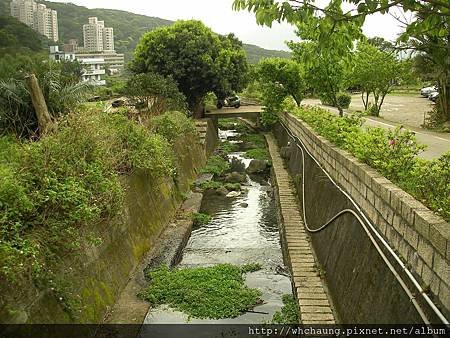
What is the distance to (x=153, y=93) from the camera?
2209 centimetres

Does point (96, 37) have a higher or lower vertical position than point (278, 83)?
higher

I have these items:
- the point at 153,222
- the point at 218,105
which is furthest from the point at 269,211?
the point at 218,105

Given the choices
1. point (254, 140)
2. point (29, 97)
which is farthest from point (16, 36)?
point (29, 97)

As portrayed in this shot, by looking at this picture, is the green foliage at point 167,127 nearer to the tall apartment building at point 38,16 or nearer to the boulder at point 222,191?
the boulder at point 222,191

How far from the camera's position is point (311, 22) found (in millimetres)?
3781

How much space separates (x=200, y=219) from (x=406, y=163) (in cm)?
816

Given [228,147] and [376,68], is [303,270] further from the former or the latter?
[228,147]

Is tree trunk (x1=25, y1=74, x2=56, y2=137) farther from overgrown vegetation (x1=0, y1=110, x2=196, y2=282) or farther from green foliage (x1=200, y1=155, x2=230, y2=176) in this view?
green foliage (x1=200, y1=155, x2=230, y2=176)

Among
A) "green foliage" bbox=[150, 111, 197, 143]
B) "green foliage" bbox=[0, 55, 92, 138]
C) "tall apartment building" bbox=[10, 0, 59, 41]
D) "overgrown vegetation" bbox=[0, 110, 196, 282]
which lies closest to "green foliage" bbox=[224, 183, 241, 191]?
"green foliage" bbox=[150, 111, 197, 143]

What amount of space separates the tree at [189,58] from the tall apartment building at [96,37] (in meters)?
108

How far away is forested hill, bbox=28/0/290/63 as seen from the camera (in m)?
135

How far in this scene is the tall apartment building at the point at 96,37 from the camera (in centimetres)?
12925

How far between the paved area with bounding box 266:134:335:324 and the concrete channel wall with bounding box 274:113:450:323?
0.20m

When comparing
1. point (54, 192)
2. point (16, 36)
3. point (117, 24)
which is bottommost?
point (54, 192)
